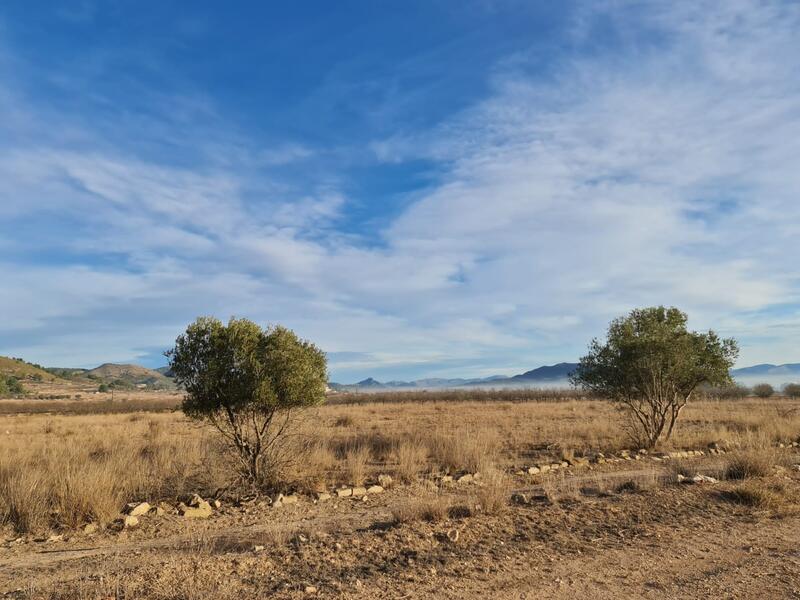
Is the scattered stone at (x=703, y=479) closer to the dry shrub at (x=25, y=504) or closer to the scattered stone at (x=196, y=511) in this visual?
the scattered stone at (x=196, y=511)

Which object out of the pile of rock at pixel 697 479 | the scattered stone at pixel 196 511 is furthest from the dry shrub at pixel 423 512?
the pile of rock at pixel 697 479

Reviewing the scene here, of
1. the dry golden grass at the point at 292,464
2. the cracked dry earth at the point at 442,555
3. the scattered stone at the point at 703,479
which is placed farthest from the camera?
the scattered stone at the point at 703,479

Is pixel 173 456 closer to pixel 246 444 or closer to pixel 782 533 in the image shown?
pixel 246 444

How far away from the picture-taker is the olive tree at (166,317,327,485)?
11.4 m

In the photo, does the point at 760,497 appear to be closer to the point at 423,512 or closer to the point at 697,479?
the point at 697,479

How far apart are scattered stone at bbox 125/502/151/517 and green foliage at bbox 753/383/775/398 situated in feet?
199

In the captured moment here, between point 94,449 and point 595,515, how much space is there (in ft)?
50.5

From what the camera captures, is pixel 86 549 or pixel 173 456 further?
pixel 173 456

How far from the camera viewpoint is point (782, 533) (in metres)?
7.82

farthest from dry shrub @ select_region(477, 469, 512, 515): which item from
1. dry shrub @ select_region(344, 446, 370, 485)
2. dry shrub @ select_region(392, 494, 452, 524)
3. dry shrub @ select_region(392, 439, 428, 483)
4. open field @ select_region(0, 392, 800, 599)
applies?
dry shrub @ select_region(344, 446, 370, 485)

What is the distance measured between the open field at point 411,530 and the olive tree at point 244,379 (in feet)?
2.25

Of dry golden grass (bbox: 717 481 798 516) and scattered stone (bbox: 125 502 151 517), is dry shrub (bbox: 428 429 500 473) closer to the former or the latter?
dry golden grass (bbox: 717 481 798 516)

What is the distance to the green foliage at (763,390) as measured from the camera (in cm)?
5532

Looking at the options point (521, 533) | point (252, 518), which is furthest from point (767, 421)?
point (252, 518)
